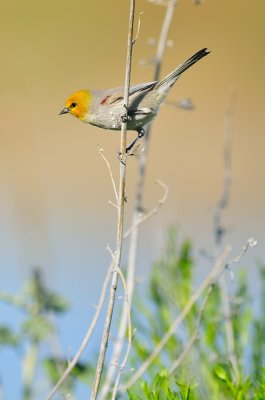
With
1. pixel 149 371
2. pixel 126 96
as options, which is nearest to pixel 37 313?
pixel 149 371

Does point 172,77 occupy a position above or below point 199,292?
above

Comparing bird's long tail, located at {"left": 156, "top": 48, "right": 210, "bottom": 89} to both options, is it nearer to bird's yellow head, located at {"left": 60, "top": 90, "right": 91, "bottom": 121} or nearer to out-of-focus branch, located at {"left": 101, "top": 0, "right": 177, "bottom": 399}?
out-of-focus branch, located at {"left": 101, "top": 0, "right": 177, "bottom": 399}

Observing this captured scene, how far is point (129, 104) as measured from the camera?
2680 millimetres

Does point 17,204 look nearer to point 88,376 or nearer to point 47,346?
point 47,346

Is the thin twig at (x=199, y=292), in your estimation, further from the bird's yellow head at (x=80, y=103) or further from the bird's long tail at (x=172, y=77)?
the bird's yellow head at (x=80, y=103)

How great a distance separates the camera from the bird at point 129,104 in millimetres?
2641

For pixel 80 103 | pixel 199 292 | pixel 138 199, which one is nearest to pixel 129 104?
pixel 80 103

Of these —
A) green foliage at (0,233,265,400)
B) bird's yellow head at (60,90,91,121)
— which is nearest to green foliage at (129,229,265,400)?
green foliage at (0,233,265,400)

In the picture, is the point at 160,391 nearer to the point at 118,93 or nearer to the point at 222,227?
the point at 222,227

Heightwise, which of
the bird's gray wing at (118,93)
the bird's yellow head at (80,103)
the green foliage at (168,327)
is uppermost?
the bird's gray wing at (118,93)

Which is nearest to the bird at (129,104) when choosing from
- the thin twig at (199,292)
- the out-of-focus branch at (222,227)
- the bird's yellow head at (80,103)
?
the bird's yellow head at (80,103)

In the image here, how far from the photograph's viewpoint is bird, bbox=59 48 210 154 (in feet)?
8.66

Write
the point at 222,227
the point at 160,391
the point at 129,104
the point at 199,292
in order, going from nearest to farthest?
the point at 160,391
the point at 199,292
the point at 222,227
the point at 129,104

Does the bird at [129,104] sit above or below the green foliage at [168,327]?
above
